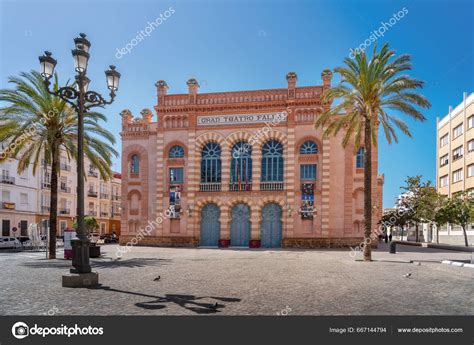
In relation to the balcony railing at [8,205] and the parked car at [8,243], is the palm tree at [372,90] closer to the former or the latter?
the parked car at [8,243]

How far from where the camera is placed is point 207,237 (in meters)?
35.3

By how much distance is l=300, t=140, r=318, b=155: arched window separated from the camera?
33.5 meters

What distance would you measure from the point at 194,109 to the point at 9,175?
75.6 ft

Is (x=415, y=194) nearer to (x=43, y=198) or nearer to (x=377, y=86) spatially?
(x=377, y=86)

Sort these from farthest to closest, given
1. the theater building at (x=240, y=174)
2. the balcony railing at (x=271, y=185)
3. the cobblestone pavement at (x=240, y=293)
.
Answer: the balcony railing at (x=271, y=185), the theater building at (x=240, y=174), the cobblestone pavement at (x=240, y=293)

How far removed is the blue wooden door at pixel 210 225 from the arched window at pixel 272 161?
204 inches

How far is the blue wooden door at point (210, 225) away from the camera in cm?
3512

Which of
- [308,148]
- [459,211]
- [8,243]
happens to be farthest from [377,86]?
[8,243]

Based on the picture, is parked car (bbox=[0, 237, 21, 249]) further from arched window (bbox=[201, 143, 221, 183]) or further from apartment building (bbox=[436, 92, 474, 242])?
apartment building (bbox=[436, 92, 474, 242])

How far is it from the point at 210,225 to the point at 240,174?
5.22 m

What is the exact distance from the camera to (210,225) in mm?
35312

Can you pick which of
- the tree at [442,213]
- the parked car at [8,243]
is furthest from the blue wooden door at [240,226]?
the tree at [442,213]
